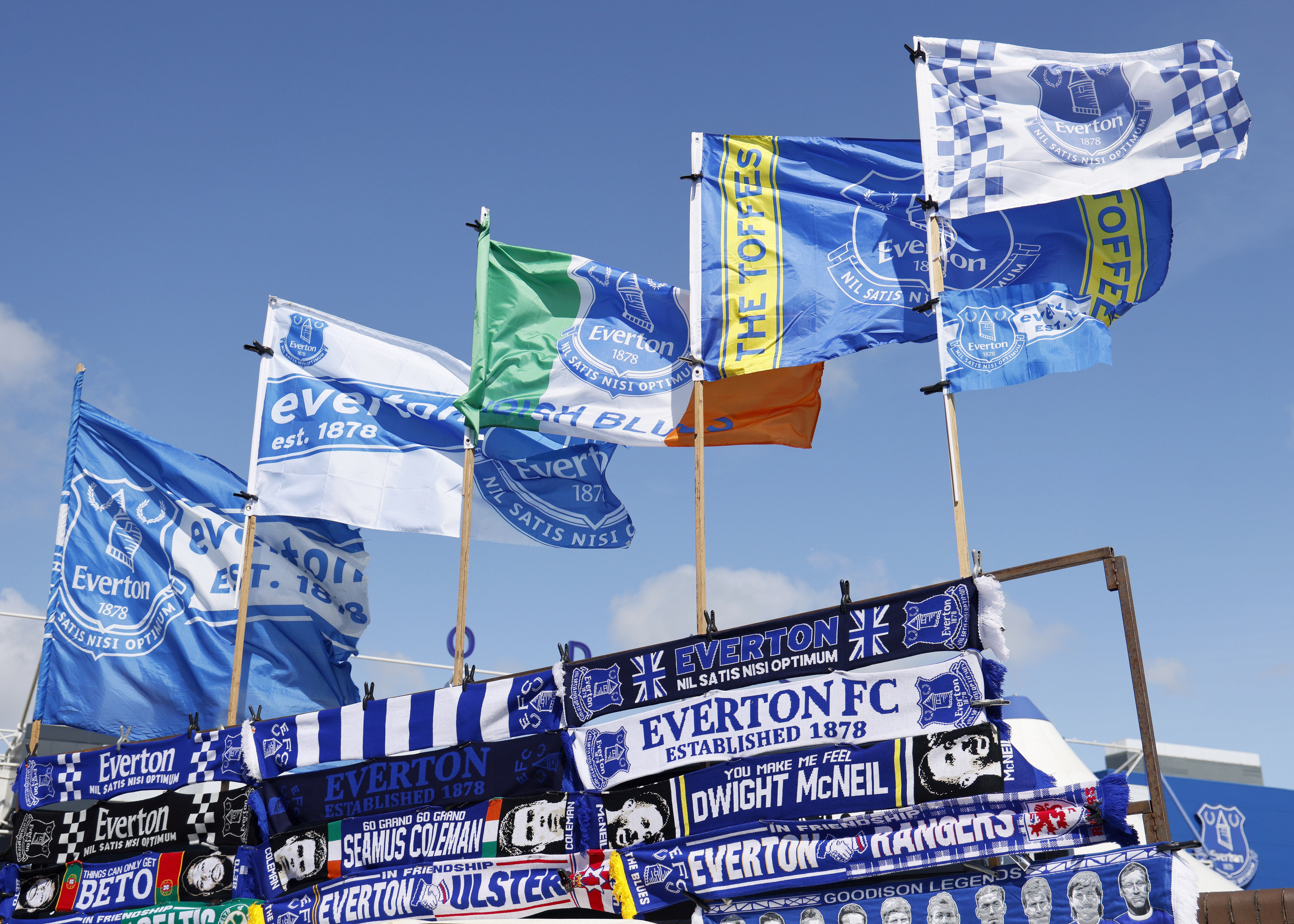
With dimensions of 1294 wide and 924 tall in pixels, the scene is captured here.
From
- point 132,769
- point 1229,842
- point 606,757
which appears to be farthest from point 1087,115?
point 1229,842

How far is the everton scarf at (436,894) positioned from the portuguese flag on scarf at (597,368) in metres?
5.37

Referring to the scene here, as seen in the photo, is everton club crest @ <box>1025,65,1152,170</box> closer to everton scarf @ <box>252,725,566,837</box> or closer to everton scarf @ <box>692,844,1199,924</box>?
everton scarf @ <box>692,844,1199,924</box>

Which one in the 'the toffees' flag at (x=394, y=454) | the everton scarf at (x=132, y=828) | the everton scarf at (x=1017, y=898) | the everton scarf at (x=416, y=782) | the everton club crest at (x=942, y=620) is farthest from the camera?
the 'the toffees' flag at (x=394, y=454)

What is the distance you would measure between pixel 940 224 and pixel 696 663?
19.1 ft

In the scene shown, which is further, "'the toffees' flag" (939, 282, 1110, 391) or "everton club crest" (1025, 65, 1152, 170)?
"everton club crest" (1025, 65, 1152, 170)

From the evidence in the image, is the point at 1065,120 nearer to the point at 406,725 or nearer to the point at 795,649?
the point at 795,649

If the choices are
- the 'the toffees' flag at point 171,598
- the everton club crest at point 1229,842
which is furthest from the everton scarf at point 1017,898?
the everton club crest at point 1229,842

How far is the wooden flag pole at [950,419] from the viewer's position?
37.2 feet

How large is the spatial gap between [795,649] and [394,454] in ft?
23.4

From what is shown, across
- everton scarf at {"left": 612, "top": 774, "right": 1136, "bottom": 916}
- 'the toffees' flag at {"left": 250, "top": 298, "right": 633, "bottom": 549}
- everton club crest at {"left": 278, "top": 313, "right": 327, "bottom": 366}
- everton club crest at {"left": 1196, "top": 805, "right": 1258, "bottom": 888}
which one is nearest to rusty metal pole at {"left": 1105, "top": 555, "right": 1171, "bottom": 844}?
everton scarf at {"left": 612, "top": 774, "right": 1136, "bottom": 916}

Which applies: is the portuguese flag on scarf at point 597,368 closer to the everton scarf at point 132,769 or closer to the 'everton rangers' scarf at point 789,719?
the 'everton rangers' scarf at point 789,719

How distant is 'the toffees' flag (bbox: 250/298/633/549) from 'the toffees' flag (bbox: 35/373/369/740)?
5.84 ft

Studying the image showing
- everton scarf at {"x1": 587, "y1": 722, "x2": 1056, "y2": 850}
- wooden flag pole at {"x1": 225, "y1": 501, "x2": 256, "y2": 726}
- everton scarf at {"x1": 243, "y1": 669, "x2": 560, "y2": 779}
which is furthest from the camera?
wooden flag pole at {"x1": 225, "y1": 501, "x2": 256, "y2": 726}

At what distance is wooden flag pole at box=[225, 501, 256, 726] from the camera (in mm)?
14430
